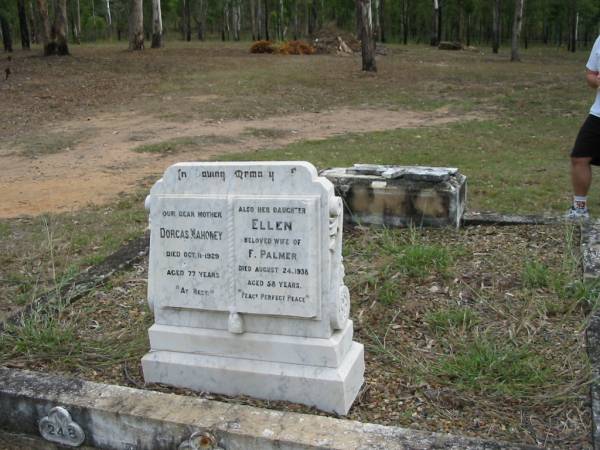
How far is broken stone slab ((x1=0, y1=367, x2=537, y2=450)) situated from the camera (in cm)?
277

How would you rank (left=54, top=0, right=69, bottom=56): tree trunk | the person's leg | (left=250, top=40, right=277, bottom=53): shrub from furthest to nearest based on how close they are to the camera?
(left=250, top=40, right=277, bottom=53): shrub, (left=54, top=0, right=69, bottom=56): tree trunk, the person's leg

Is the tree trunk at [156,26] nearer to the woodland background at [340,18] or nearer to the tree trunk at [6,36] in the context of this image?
the tree trunk at [6,36]

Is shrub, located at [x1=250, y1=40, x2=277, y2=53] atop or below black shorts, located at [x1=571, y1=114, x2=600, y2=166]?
atop

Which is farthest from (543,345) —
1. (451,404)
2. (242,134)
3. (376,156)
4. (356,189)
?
(242,134)

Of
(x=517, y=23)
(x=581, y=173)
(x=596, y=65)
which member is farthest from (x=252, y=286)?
(x=517, y=23)

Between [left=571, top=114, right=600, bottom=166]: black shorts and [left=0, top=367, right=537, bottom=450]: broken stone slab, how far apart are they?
3.92 m

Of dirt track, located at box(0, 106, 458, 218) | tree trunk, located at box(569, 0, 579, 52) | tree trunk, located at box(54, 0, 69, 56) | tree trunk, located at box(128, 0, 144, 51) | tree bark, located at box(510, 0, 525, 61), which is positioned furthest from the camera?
tree trunk, located at box(569, 0, 579, 52)

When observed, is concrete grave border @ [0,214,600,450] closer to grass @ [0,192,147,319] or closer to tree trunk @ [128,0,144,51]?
grass @ [0,192,147,319]

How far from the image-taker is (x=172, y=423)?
2941 millimetres

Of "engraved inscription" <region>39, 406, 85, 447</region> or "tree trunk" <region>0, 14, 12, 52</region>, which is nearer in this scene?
"engraved inscription" <region>39, 406, 85, 447</region>

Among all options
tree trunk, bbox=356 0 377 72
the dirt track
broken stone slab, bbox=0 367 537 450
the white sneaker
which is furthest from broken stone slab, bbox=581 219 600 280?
tree trunk, bbox=356 0 377 72

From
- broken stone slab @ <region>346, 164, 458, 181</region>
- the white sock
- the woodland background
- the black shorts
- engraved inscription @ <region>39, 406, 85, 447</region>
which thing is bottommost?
engraved inscription @ <region>39, 406, 85, 447</region>

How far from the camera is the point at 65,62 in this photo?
21797 mm

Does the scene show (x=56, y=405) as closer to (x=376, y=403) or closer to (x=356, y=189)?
(x=376, y=403)
